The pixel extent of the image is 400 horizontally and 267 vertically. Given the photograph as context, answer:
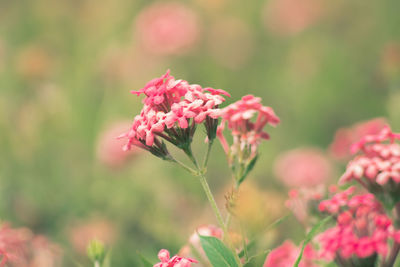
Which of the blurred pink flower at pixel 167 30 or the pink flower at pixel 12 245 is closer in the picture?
the pink flower at pixel 12 245

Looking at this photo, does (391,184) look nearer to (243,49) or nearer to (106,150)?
(106,150)

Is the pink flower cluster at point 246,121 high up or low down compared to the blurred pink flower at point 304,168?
down

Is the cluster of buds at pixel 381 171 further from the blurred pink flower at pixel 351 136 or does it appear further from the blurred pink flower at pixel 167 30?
the blurred pink flower at pixel 167 30

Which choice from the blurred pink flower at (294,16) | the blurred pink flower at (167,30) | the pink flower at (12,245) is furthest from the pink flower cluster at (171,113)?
the blurred pink flower at (294,16)

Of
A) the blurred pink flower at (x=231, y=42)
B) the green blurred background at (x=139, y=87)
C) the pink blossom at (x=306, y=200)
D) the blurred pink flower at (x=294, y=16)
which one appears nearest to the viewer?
the pink blossom at (x=306, y=200)

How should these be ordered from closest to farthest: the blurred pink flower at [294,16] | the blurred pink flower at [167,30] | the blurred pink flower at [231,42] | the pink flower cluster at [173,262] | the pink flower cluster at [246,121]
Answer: the pink flower cluster at [173,262] < the pink flower cluster at [246,121] < the blurred pink flower at [167,30] < the blurred pink flower at [231,42] < the blurred pink flower at [294,16]

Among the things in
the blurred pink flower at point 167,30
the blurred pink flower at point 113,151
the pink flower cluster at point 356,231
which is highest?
the blurred pink flower at point 167,30

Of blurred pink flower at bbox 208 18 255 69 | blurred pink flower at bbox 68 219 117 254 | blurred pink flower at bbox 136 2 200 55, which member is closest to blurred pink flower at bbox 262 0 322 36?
blurred pink flower at bbox 208 18 255 69
